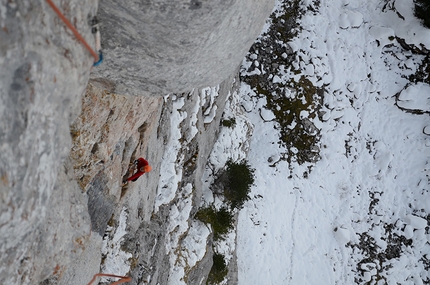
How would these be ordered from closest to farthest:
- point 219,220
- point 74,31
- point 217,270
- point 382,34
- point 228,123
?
point 74,31 < point 217,270 < point 219,220 < point 228,123 < point 382,34

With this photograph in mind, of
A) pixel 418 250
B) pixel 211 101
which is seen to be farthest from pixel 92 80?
pixel 418 250

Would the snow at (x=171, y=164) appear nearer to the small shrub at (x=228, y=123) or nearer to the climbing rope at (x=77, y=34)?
the small shrub at (x=228, y=123)

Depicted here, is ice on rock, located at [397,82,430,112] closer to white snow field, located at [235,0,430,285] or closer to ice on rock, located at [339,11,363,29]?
white snow field, located at [235,0,430,285]

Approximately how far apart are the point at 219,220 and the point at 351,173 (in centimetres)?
514

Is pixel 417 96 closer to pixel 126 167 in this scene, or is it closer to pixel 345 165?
pixel 345 165

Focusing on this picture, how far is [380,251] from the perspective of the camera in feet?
36.7

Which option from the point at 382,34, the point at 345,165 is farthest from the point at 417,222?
the point at 382,34

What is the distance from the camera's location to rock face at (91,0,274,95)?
8.61ft

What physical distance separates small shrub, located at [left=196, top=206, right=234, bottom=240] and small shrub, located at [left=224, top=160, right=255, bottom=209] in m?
0.38

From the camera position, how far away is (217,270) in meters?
→ 9.62

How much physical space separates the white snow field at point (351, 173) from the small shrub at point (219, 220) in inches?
34.0

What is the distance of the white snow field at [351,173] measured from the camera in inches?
426

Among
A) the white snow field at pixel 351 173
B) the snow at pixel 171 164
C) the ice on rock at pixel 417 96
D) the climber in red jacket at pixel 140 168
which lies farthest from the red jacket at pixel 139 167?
the ice on rock at pixel 417 96

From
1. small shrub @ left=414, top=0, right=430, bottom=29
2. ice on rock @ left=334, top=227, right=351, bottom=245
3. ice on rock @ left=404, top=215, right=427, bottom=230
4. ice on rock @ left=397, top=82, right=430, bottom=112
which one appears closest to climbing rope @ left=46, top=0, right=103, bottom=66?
ice on rock @ left=334, top=227, right=351, bottom=245
